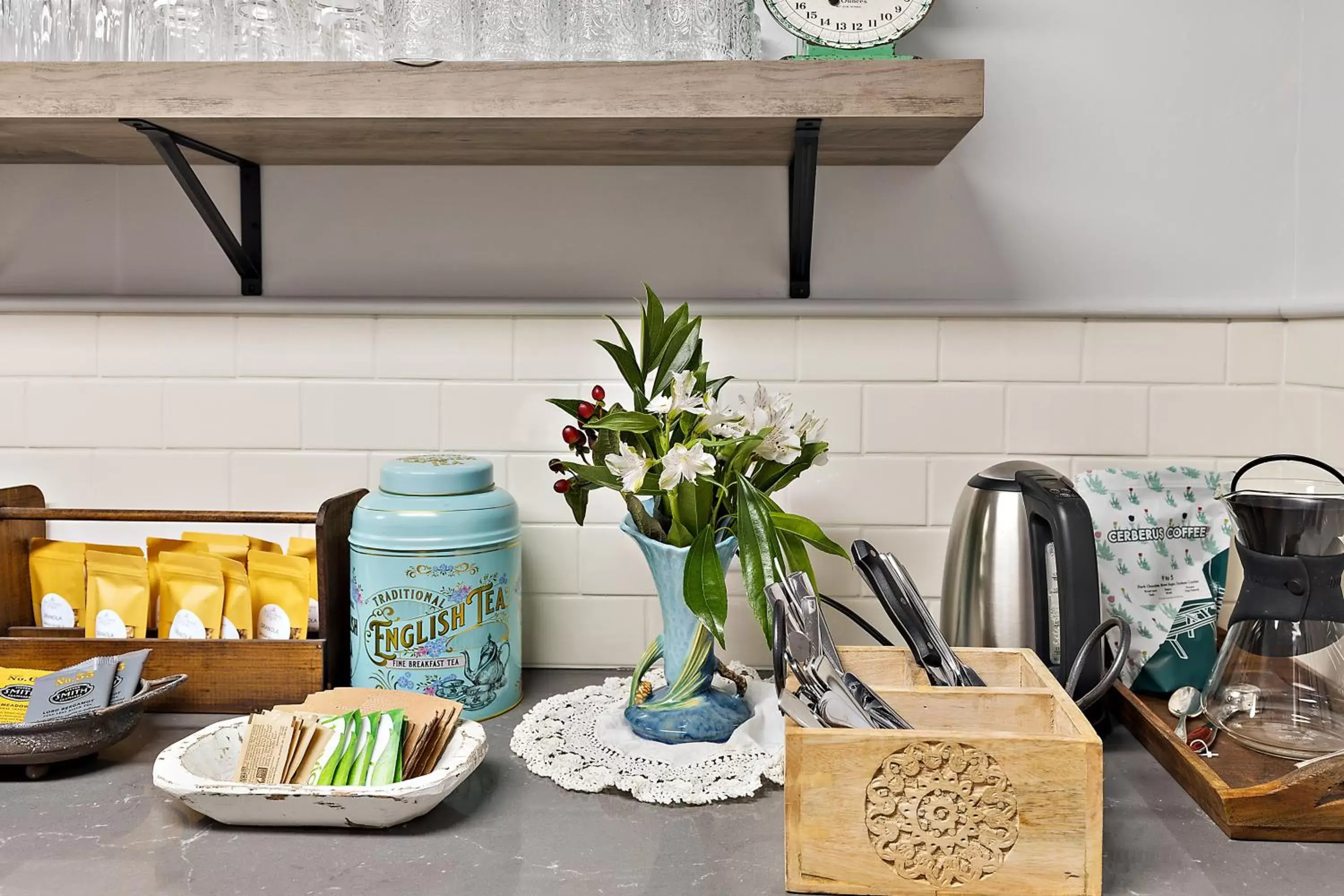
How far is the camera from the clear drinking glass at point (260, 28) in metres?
1.07

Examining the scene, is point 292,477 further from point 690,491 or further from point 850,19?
point 850,19

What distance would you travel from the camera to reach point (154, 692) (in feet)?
3.15

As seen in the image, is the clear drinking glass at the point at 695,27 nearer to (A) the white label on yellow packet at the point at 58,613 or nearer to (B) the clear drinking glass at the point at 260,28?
(B) the clear drinking glass at the point at 260,28

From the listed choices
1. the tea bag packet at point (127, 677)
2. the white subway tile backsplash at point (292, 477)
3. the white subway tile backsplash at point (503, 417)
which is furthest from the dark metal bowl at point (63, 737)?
the white subway tile backsplash at point (503, 417)

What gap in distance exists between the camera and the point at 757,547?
881mm

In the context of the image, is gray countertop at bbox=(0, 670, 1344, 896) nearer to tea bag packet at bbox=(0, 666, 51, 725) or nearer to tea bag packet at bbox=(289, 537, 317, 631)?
tea bag packet at bbox=(0, 666, 51, 725)

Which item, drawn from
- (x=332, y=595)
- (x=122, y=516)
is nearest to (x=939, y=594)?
(x=332, y=595)

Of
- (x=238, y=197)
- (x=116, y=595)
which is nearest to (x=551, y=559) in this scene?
(x=116, y=595)

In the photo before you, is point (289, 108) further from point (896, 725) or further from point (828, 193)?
point (896, 725)

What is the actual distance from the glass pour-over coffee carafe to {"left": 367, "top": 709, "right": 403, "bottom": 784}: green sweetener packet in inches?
30.5

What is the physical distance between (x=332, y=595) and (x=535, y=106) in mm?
570

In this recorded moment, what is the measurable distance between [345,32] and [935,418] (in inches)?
32.5

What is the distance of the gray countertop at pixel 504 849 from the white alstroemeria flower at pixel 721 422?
0.33m

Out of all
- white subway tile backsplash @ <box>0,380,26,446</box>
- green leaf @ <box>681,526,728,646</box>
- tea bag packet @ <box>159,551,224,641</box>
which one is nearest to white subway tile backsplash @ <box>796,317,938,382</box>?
green leaf @ <box>681,526,728,646</box>
